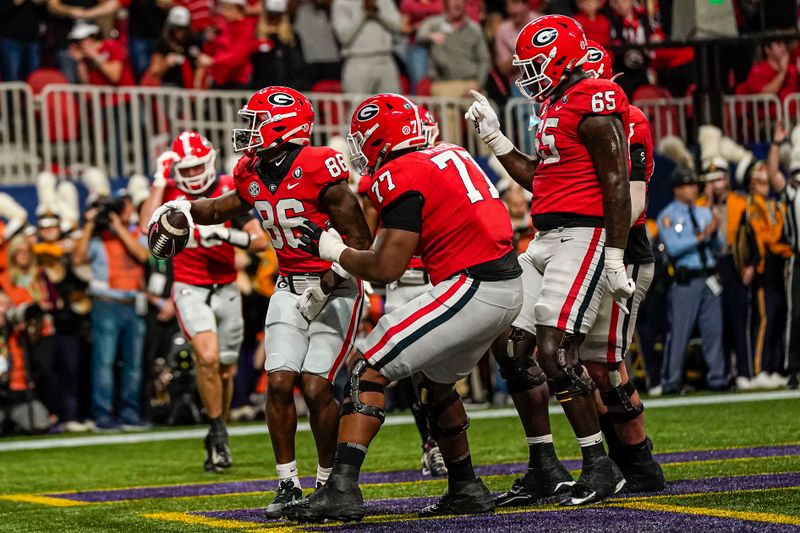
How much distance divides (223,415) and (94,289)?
4514 mm

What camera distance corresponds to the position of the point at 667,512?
615 cm

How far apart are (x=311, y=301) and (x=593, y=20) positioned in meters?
10.3

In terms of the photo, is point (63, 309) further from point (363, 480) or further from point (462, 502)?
point (462, 502)

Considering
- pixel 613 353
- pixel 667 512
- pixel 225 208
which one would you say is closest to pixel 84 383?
pixel 225 208

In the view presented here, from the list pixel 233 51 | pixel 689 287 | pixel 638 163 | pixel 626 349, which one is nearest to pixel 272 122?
pixel 638 163

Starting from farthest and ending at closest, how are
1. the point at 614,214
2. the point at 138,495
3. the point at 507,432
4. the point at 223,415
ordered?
1. the point at 507,432
2. the point at 223,415
3. the point at 138,495
4. the point at 614,214

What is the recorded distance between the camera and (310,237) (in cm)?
684

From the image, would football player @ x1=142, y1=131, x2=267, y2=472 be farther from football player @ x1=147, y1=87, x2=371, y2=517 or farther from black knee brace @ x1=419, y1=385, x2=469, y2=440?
black knee brace @ x1=419, y1=385, x2=469, y2=440

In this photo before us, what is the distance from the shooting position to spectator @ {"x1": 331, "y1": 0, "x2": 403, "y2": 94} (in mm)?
16812

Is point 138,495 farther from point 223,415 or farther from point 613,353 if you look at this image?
point 613,353

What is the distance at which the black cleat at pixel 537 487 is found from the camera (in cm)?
691

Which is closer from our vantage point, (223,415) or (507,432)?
(223,415)

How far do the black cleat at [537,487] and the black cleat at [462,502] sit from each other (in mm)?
256

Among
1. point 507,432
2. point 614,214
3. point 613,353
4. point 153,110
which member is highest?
point 153,110
